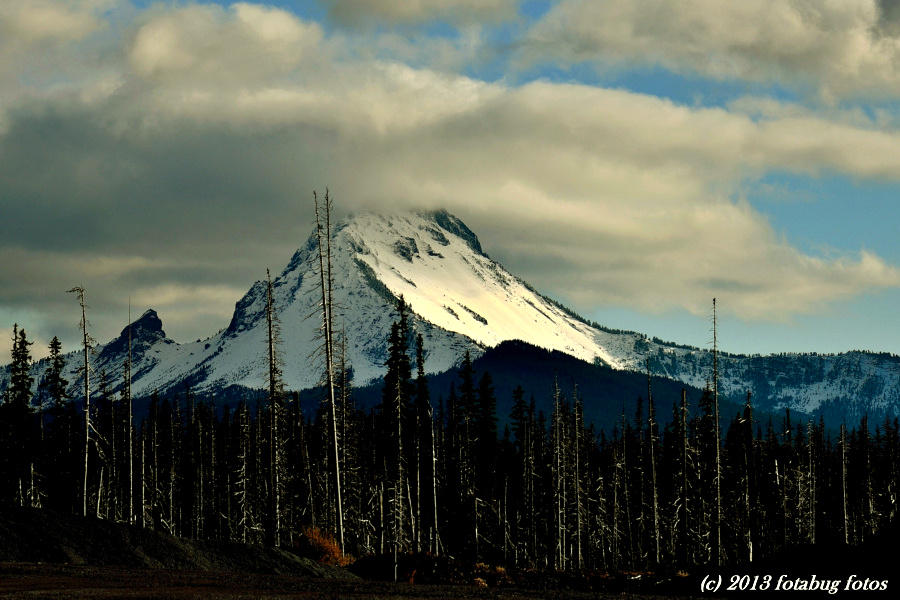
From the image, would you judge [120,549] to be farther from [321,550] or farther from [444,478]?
[444,478]

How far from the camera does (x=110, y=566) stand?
31422 mm

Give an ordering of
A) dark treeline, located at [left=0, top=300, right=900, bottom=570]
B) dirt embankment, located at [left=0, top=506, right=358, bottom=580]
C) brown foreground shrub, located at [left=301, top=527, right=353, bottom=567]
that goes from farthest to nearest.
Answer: dark treeline, located at [left=0, top=300, right=900, bottom=570], brown foreground shrub, located at [left=301, top=527, right=353, bottom=567], dirt embankment, located at [left=0, top=506, right=358, bottom=580]

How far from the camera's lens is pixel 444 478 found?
267 ft

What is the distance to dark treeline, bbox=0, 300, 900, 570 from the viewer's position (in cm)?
6881

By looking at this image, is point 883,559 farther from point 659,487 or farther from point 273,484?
point 659,487

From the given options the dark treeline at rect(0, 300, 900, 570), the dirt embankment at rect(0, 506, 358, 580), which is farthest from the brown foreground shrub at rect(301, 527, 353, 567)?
the dark treeline at rect(0, 300, 900, 570)

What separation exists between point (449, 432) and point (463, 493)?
7854 millimetres

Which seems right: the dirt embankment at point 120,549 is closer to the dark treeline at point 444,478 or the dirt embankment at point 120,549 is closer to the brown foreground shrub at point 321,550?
the brown foreground shrub at point 321,550

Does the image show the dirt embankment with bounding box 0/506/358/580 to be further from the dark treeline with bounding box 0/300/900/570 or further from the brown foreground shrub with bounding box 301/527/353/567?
the dark treeline with bounding box 0/300/900/570

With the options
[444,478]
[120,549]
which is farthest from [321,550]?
[444,478]

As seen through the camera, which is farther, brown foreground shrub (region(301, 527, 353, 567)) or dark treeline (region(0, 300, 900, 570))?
dark treeline (region(0, 300, 900, 570))

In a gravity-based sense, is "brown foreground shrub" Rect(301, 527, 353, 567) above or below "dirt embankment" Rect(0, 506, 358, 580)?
below

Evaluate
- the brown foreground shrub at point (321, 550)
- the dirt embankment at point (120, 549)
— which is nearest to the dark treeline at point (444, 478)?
the brown foreground shrub at point (321, 550)

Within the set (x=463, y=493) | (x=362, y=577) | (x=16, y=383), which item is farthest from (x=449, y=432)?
(x=362, y=577)
